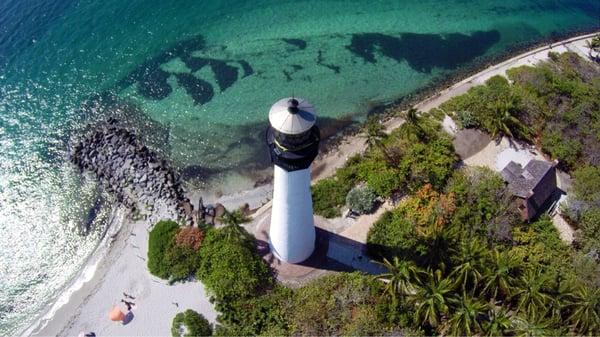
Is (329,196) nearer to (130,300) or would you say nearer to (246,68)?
(130,300)

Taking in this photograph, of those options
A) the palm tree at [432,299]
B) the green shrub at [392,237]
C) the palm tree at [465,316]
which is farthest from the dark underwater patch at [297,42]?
the palm tree at [465,316]

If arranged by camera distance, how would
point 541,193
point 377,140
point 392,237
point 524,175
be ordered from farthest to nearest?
point 377,140
point 524,175
point 541,193
point 392,237

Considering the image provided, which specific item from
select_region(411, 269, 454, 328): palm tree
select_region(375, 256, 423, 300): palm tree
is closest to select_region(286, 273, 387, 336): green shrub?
select_region(375, 256, 423, 300): palm tree

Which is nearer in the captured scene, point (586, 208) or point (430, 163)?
point (586, 208)

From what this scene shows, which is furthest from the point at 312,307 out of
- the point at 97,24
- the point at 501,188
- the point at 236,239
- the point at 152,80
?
the point at 97,24

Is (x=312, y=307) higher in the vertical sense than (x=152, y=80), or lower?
lower

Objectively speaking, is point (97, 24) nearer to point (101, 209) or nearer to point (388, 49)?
point (101, 209)

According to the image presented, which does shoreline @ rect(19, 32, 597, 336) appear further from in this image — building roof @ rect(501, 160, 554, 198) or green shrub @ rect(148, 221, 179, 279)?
building roof @ rect(501, 160, 554, 198)

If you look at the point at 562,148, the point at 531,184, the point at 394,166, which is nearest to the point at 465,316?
the point at 531,184
